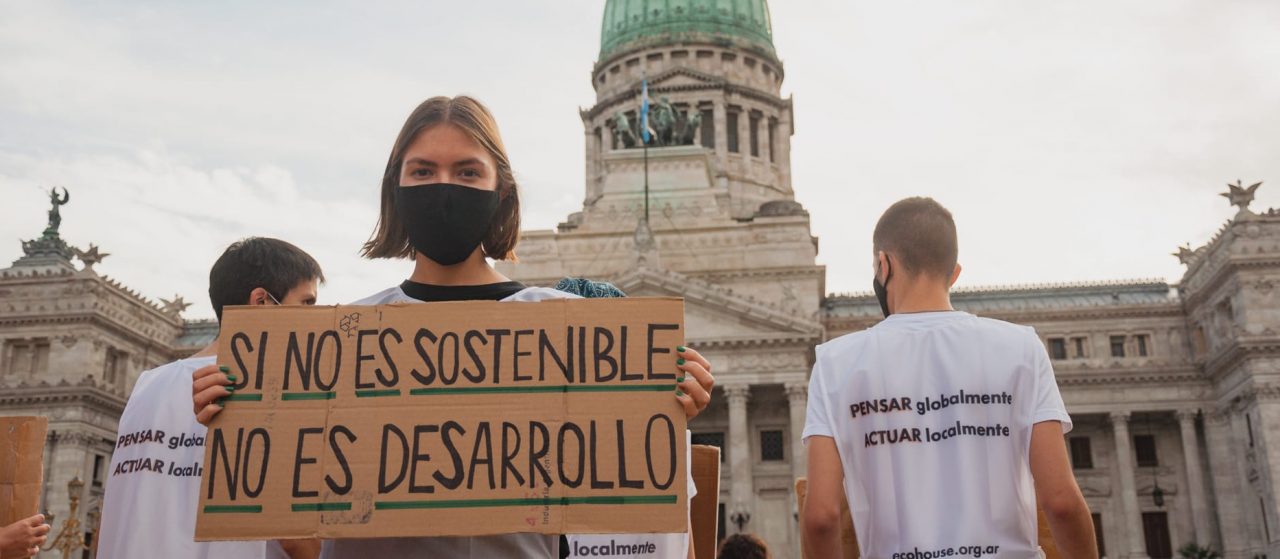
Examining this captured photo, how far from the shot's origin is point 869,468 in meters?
5.54

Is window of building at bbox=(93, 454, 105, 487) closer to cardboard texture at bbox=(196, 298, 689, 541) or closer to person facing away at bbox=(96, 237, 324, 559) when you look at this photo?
person facing away at bbox=(96, 237, 324, 559)

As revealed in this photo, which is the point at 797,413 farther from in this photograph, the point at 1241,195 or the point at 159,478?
the point at 159,478

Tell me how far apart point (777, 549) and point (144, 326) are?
31.8 meters

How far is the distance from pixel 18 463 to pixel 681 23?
7308 centimetres

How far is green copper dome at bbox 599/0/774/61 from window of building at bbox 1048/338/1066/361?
3251 cm

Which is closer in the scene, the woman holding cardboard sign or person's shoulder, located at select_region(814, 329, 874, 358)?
the woman holding cardboard sign

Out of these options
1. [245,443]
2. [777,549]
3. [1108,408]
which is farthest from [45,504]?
[245,443]

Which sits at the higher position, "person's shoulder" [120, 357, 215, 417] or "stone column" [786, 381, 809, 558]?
"stone column" [786, 381, 809, 558]

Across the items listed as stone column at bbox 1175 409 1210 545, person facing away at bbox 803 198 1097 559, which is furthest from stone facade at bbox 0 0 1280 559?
person facing away at bbox 803 198 1097 559

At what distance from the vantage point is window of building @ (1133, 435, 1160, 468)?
4988 centimetres

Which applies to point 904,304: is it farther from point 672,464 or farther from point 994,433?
point 672,464

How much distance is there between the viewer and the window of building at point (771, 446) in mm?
46625

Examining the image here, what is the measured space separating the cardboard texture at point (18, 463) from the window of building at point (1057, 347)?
2055 inches

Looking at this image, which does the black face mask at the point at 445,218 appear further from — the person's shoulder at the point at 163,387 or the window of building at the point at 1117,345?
the window of building at the point at 1117,345
